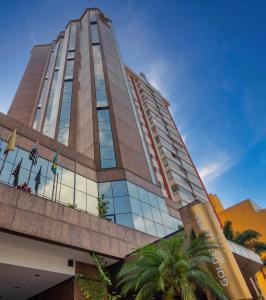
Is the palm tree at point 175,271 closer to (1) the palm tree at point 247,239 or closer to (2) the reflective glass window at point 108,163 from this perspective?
(2) the reflective glass window at point 108,163

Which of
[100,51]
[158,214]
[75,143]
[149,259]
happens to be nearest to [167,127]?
[100,51]

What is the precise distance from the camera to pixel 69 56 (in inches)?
1897

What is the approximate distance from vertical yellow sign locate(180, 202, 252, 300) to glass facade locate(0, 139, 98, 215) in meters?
8.42

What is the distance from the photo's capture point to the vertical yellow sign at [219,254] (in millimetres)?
11883

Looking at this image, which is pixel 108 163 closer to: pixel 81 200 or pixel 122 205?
pixel 122 205

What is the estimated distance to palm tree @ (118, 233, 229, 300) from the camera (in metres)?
11.5

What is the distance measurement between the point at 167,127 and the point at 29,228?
53731 millimetres

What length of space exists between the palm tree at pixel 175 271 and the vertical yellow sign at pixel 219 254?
464 mm

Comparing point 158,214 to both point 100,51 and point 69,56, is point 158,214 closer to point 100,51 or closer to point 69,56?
point 100,51

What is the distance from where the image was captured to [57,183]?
19641 mm

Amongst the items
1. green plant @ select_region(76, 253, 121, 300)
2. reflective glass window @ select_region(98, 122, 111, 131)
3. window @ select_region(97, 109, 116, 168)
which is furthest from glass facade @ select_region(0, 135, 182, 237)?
reflective glass window @ select_region(98, 122, 111, 131)

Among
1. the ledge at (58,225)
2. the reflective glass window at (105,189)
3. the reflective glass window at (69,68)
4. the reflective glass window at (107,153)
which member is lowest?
the ledge at (58,225)

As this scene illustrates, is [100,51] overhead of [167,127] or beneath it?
beneath

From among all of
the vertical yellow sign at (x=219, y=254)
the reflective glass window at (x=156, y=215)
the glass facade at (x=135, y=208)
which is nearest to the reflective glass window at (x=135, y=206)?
the glass facade at (x=135, y=208)
